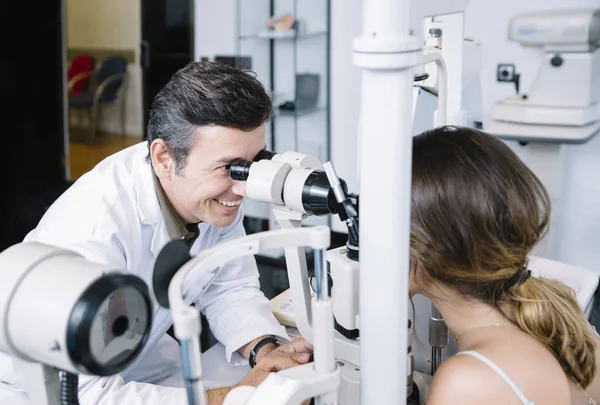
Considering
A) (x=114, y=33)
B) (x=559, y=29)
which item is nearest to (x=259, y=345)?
(x=559, y=29)

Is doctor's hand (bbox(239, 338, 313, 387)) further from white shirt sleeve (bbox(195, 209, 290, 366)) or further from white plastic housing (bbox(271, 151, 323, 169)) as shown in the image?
white plastic housing (bbox(271, 151, 323, 169))

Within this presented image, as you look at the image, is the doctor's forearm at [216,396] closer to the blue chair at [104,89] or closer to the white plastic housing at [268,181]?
the white plastic housing at [268,181]

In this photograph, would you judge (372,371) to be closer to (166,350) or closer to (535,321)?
(535,321)

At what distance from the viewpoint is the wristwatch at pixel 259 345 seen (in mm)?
1500

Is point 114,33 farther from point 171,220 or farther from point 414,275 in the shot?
point 414,275

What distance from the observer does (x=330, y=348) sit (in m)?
0.78

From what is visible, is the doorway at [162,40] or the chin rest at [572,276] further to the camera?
the doorway at [162,40]

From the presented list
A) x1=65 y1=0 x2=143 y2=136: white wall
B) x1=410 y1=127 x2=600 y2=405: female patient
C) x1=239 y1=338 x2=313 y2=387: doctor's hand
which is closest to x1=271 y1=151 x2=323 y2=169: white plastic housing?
x1=410 y1=127 x2=600 y2=405: female patient

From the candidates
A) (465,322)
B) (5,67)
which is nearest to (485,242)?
(465,322)

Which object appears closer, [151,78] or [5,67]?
[5,67]

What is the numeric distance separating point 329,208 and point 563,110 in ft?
7.60

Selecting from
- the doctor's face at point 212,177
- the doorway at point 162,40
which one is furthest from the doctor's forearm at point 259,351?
the doorway at point 162,40

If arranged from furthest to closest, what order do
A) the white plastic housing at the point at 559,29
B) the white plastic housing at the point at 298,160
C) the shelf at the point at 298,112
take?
the shelf at the point at 298,112, the white plastic housing at the point at 559,29, the white plastic housing at the point at 298,160

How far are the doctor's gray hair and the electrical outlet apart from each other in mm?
2341
